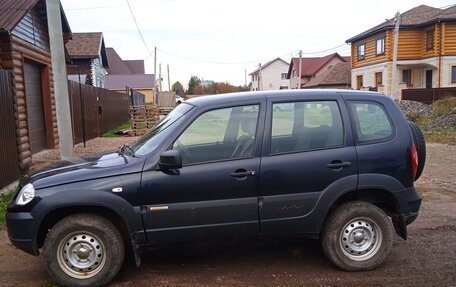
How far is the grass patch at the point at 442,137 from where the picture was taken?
15992mm

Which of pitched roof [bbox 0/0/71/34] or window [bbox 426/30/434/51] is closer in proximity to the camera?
pitched roof [bbox 0/0/71/34]

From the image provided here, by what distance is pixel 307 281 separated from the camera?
14.4 feet

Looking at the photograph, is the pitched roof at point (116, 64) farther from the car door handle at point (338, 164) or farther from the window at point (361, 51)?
the car door handle at point (338, 164)

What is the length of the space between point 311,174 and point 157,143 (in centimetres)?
157

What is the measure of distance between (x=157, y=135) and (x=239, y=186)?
1.04 m

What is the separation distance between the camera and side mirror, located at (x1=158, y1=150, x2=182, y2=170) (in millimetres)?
4105

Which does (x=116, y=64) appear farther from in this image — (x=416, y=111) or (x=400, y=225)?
(x=400, y=225)

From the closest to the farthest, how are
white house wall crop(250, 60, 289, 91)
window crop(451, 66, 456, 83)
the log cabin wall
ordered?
the log cabin wall < window crop(451, 66, 456, 83) < white house wall crop(250, 60, 289, 91)

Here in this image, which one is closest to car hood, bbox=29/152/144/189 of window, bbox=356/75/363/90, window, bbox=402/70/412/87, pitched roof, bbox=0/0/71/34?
pitched roof, bbox=0/0/71/34

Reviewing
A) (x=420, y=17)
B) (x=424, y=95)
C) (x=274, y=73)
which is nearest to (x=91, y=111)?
(x=424, y=95)

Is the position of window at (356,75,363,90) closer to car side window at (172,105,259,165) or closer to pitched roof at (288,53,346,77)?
pitched roof at (288,53,346,77)

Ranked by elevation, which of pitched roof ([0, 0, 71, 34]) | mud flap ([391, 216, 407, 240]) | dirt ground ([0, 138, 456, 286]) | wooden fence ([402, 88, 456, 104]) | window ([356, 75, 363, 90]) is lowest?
dirt ground ([0, 138, 456, 286])

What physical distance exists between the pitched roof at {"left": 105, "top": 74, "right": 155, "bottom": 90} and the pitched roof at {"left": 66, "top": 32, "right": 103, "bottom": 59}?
2490 centimetres

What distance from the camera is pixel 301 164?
4.43 meters
